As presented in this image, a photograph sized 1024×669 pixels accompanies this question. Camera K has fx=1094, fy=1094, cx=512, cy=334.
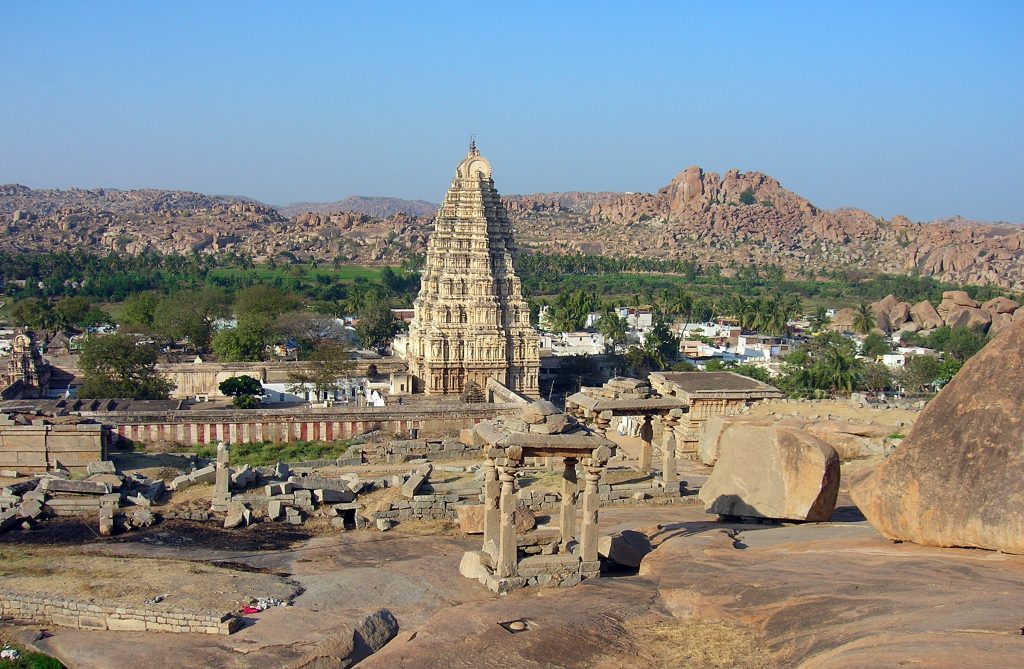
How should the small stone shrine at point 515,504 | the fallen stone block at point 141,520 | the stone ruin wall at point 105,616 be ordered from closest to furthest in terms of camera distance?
the stone ruin wall at point 105,616 < the small stone shrine at point 515,504 < the fallen stone block at point 141,520

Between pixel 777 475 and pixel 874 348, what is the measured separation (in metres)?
53.4

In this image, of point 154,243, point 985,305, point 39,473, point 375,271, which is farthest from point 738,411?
point 154,243

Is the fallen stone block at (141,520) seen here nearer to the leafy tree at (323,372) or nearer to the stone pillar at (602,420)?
the stone pillar at (602,420)

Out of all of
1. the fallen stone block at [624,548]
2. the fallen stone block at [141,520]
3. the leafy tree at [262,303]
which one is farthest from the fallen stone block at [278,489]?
the leafy tree at [262,303]

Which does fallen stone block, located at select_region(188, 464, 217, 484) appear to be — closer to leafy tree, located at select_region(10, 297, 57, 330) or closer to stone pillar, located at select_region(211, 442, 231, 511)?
stone pillar, located at select_region(211, 442, 231, 511)

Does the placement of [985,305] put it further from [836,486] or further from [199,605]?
[199,605]

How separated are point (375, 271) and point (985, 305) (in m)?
81.2

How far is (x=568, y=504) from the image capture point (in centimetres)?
1586

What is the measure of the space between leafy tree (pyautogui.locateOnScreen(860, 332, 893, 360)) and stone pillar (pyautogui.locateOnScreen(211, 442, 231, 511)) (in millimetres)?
51674

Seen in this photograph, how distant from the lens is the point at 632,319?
84.6 meters

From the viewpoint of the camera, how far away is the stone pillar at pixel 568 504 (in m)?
15.6

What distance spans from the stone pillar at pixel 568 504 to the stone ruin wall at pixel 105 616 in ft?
15.7

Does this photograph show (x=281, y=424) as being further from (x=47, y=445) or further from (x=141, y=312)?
(x=141, y=312)

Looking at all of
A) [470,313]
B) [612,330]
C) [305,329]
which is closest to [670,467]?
[470,313]
